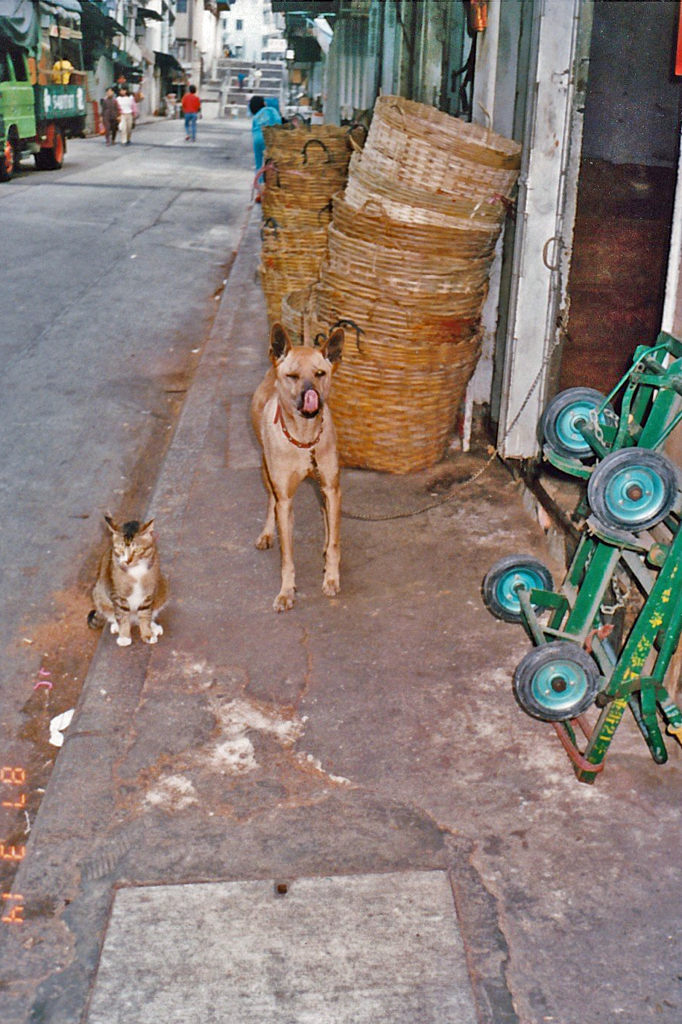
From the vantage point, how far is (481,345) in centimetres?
710

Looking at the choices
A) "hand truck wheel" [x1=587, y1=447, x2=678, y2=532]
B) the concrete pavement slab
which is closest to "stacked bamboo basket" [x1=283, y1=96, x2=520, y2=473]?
"hand truck wheel" [x1=587, y1=447, x2=678, y2=532]

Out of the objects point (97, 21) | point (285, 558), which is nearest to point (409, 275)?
point (285, 558)

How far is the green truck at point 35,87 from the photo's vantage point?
81.5ft

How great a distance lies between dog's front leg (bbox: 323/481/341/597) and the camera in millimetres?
5539

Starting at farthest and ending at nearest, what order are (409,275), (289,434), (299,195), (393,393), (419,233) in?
1. (299,195)
2. (393,393)
3. (409,275)
4. (419,233)
5. (289,434)

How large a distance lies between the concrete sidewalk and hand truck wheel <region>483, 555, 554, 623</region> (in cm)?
38

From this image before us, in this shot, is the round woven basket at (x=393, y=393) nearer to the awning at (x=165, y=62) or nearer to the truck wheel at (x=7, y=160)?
the truck wheel at (x=7, y=160)

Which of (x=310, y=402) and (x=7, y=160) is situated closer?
(x=310, y=402)

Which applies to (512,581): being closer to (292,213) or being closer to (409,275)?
(409,275)

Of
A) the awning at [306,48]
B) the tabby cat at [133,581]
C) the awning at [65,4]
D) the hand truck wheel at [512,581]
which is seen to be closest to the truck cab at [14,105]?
the awning at [65,4]

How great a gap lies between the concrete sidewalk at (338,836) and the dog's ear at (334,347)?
1232 mm

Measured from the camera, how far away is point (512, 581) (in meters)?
4.61

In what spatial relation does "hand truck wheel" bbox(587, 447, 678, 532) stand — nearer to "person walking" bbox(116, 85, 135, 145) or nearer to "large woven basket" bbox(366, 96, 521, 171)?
"large woven basket" bbox(366, 96, 521, 171)

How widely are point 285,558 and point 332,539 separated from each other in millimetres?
276
